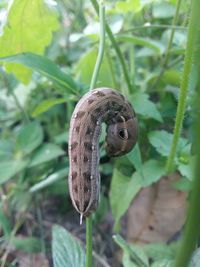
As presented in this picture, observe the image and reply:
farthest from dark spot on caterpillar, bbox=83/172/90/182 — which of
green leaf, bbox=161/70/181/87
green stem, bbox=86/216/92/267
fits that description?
green leaf, bbox=161/70/181/87

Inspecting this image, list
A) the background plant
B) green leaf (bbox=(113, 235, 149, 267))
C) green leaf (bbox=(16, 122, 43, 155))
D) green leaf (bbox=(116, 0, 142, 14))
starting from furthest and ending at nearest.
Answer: green leaf (bbox=(16, 122, 43, 155)), green leaf (bbox=(116, 0, 142, 14)), the background plant, green leaf (bbox=(113, 235, 149, 267))

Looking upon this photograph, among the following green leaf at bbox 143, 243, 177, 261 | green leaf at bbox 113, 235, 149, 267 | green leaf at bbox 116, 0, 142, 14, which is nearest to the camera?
green leaf at bbox 113, 235, 149, 267

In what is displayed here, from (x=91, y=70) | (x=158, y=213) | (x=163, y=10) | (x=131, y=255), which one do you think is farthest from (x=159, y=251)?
(x=163, y=10)

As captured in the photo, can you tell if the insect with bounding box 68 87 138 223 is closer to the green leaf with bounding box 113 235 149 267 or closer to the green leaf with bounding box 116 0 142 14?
the green leaf with bounding box 113 235 149 267

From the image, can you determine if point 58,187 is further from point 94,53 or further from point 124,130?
point 124,130

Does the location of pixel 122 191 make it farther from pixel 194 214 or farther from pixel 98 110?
pixel 194 214

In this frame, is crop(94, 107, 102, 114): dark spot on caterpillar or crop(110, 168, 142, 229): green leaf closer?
crop(94, 107, 102, 114): dark spot on caterpillar
